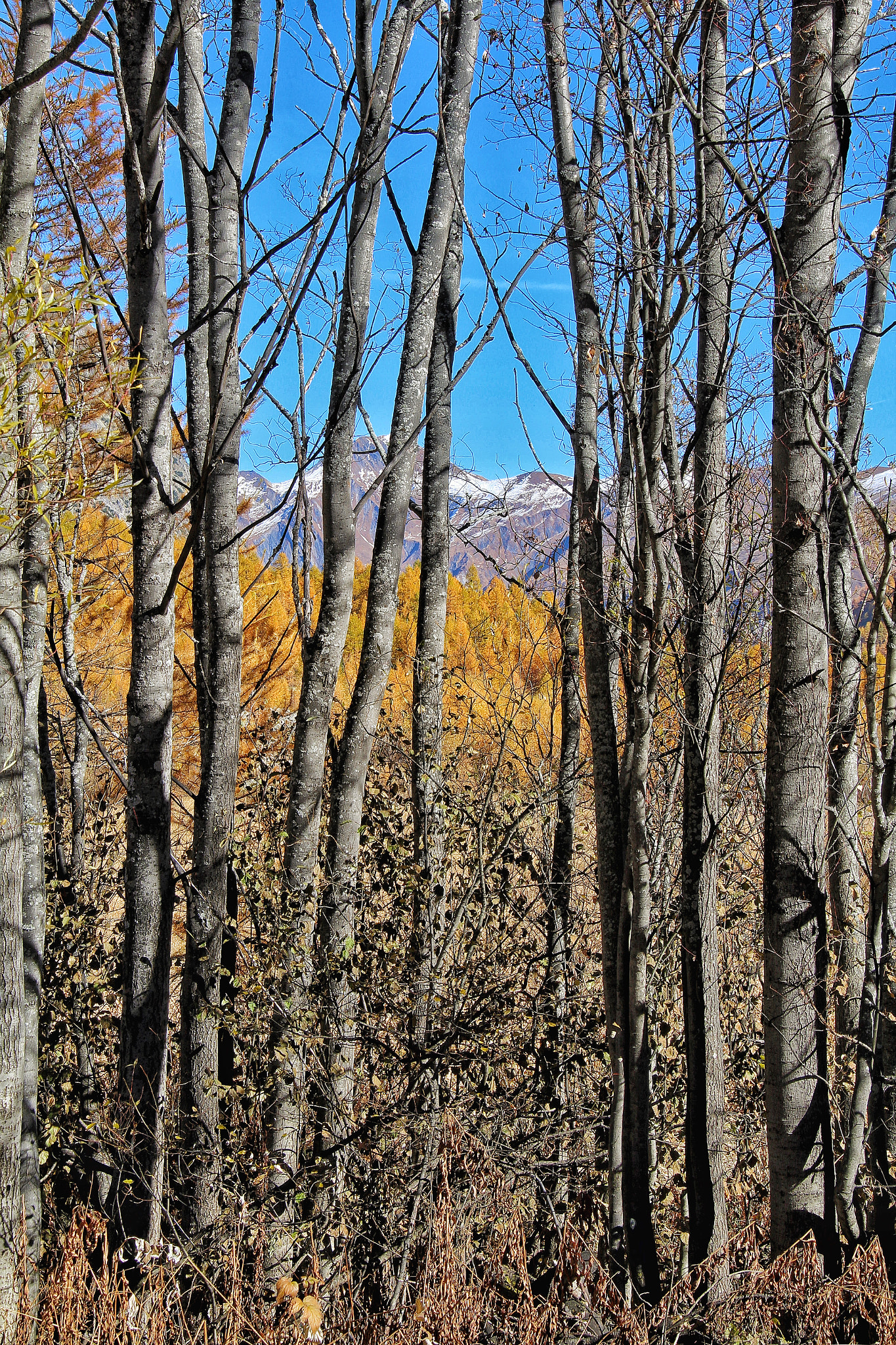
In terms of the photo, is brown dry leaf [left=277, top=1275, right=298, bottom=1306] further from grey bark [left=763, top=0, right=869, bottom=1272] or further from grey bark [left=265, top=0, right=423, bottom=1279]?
grey bark [left=763, top=0, right=869, bottom=1272]

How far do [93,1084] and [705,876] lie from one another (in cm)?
306

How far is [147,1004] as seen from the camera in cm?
313

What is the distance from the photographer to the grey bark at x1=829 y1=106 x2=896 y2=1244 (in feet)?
10.5

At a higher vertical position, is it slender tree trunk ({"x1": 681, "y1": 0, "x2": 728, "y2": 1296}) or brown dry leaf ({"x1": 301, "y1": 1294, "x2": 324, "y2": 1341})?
slender tree trunk ({"x1": 681, "y1": 0, "x2": 728, "y2": 1296})

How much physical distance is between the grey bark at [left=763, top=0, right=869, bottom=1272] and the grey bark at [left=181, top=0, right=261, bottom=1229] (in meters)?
2.16

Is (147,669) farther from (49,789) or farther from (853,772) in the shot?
(853,772)

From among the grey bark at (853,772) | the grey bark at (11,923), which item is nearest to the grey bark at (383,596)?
the grey bark at (11,923)

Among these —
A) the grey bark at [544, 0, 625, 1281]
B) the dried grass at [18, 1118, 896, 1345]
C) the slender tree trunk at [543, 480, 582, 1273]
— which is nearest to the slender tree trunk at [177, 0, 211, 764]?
the grey bark at [544, 0, 625, 1281]

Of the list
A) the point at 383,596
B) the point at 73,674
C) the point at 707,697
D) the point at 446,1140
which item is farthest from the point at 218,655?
the point at 446,1140

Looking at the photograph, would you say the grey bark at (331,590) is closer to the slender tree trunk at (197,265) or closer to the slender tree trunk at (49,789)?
the slender tree trunk at (197,265)

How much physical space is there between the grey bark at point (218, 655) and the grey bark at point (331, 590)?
273 mm

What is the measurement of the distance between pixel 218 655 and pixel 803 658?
236cm

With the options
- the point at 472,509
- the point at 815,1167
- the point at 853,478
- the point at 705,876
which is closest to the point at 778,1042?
the point at 815,1167

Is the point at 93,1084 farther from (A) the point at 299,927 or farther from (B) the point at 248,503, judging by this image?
(B) the point at 248,503
